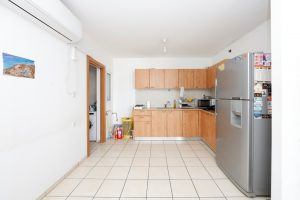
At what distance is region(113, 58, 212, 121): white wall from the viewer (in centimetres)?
527

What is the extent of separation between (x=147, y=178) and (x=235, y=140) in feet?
4.61

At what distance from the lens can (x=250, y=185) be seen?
2025 millimetres

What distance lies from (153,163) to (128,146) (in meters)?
1.24

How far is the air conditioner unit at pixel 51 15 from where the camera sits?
5.09ft

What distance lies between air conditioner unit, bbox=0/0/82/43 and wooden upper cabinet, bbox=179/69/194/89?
127 inches

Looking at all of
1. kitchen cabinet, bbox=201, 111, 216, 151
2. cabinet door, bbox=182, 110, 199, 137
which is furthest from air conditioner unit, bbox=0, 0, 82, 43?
cabinet door, bbox=182, 110, 199, 137

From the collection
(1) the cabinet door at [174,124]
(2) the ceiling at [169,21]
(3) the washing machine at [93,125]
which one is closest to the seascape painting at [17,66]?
(2) the ceiling at [169,21]

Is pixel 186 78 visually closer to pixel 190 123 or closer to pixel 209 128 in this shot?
pixel 190 123

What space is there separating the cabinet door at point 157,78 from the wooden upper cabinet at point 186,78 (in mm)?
541

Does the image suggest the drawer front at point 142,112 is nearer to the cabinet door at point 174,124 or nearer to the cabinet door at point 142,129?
the cabinet door at point 142,129

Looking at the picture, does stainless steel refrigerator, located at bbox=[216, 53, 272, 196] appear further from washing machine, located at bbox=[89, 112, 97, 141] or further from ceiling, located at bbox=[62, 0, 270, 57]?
washing machine, located at bbox=[89, 112, 97, 141]

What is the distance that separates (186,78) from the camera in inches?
194

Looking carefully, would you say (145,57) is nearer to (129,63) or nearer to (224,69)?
(129,63)
